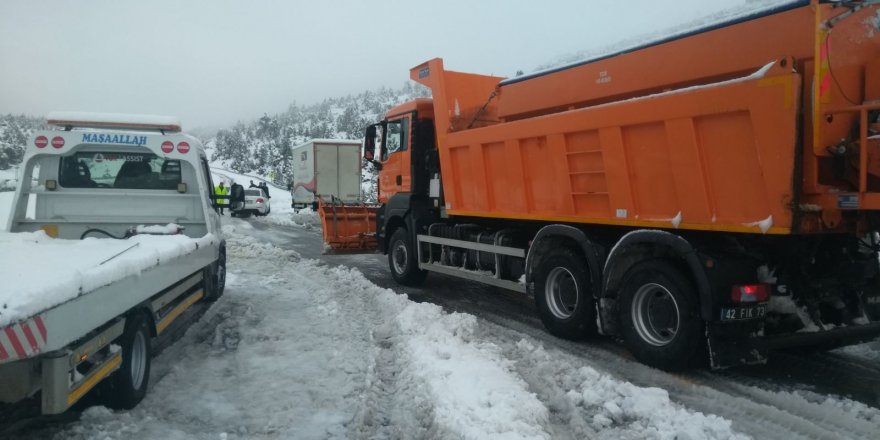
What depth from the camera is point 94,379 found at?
343 cm

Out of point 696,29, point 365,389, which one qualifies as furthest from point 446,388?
point 696,29

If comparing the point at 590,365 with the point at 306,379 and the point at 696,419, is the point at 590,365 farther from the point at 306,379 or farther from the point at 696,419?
the point at 306,379

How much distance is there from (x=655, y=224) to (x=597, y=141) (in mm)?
1058

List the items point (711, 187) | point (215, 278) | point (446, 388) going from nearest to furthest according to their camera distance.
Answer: point (446, 388) → point (711, 187) → point (215, 278)

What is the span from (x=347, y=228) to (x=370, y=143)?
6.05 feet

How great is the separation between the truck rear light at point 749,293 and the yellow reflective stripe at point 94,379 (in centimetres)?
455

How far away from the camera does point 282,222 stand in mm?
25938

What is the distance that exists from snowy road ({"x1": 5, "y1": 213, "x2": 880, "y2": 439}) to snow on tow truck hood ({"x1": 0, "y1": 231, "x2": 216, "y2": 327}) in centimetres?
105

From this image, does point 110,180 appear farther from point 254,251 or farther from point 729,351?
point 254,251

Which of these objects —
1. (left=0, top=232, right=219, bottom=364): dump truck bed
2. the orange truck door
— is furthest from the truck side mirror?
(left=0, top=232, right=219, bottom=364): dump truck bed

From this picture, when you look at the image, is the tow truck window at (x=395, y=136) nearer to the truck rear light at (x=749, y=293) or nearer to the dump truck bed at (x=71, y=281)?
the dump truck bed at (x=71, y=281)

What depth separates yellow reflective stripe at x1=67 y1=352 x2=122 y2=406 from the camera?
10.4 ft

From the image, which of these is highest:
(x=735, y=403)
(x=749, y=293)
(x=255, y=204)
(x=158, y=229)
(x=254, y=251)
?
(x=255, y=204)

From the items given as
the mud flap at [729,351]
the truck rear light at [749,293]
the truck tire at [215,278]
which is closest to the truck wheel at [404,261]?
the truck tire at [215,278]
